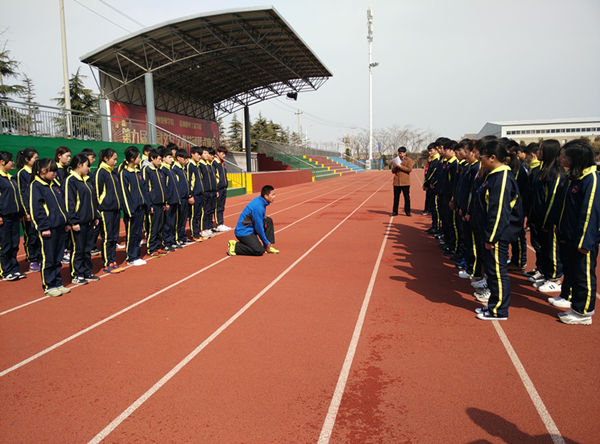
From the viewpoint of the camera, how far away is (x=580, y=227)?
3.77 metres

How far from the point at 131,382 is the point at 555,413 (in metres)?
2.99

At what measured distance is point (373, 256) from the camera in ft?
23.0

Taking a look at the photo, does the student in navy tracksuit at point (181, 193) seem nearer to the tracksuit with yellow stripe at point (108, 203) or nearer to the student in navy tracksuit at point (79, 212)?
the tracksuit with yellow stripe at point (108, 203)

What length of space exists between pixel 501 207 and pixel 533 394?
5.81 ft

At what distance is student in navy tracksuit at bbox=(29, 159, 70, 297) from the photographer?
4.97 meters

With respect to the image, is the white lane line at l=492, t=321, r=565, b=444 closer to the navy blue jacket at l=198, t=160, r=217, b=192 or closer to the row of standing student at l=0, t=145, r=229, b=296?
the row of standing student at l=0, t=145, r=229, b=296

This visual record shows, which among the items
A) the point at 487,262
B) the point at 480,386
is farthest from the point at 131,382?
the point at 487,262

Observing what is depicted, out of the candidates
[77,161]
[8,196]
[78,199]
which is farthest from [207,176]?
[8,196]

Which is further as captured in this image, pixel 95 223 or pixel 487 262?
pixel 95 223

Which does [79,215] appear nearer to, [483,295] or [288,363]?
[288,363]

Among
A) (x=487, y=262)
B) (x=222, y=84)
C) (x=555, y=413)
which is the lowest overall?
(x=555, y=413)

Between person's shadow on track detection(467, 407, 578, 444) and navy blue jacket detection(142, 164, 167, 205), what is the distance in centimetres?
598

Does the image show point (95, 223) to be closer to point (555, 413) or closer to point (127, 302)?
point (127, 302)

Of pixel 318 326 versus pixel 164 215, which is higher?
pixel 164 215
